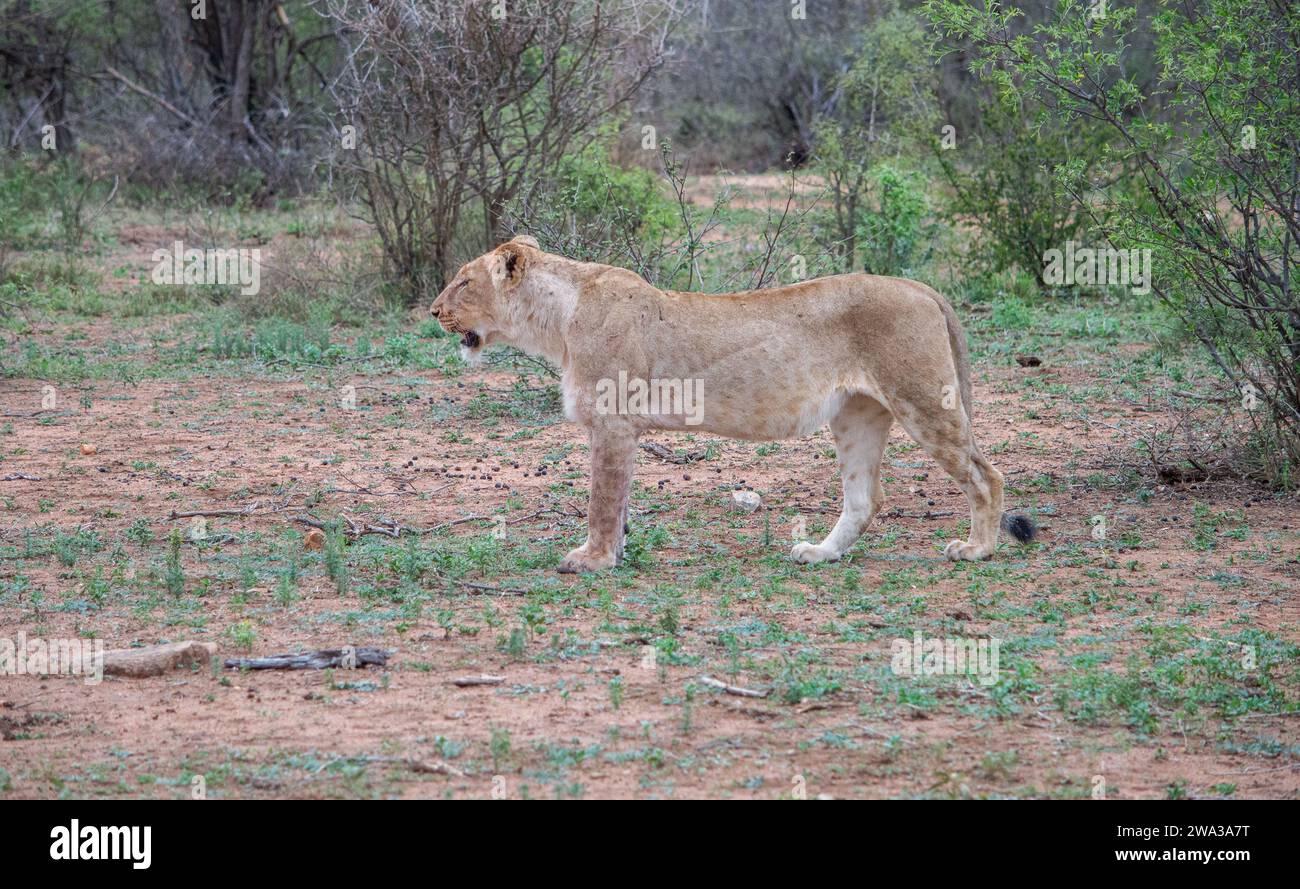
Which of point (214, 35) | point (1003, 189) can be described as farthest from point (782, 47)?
point (1003, 189)

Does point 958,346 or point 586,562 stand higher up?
point 958,346

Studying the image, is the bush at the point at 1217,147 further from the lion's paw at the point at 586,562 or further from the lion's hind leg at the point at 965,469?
the lion's paw at the point at 586,562

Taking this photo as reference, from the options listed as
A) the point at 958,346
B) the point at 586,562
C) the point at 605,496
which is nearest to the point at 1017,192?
the point at 958,346

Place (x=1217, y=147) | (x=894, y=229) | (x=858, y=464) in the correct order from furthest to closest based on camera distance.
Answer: (x=894, y=229) < (x=1217, y=147) < (x=858, y=464)

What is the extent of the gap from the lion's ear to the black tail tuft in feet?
8.25

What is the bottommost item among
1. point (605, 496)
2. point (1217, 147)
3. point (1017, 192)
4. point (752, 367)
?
point (605, 496)

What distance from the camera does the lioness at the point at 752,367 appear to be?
22.0 feet

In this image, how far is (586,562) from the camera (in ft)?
22.1

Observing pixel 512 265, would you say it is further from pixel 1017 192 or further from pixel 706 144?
pixel 706 144

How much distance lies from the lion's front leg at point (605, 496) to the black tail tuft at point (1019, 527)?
1776mm

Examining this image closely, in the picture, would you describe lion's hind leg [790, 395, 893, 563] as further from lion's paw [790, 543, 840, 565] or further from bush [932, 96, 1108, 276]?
bush [932, 96, 1108, 276]

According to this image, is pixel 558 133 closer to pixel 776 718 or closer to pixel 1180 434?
pixel 1180 434

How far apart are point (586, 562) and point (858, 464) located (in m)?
1.38

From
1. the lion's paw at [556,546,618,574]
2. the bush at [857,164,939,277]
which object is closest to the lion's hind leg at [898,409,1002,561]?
the lion's paw at [556,546,618,574]
